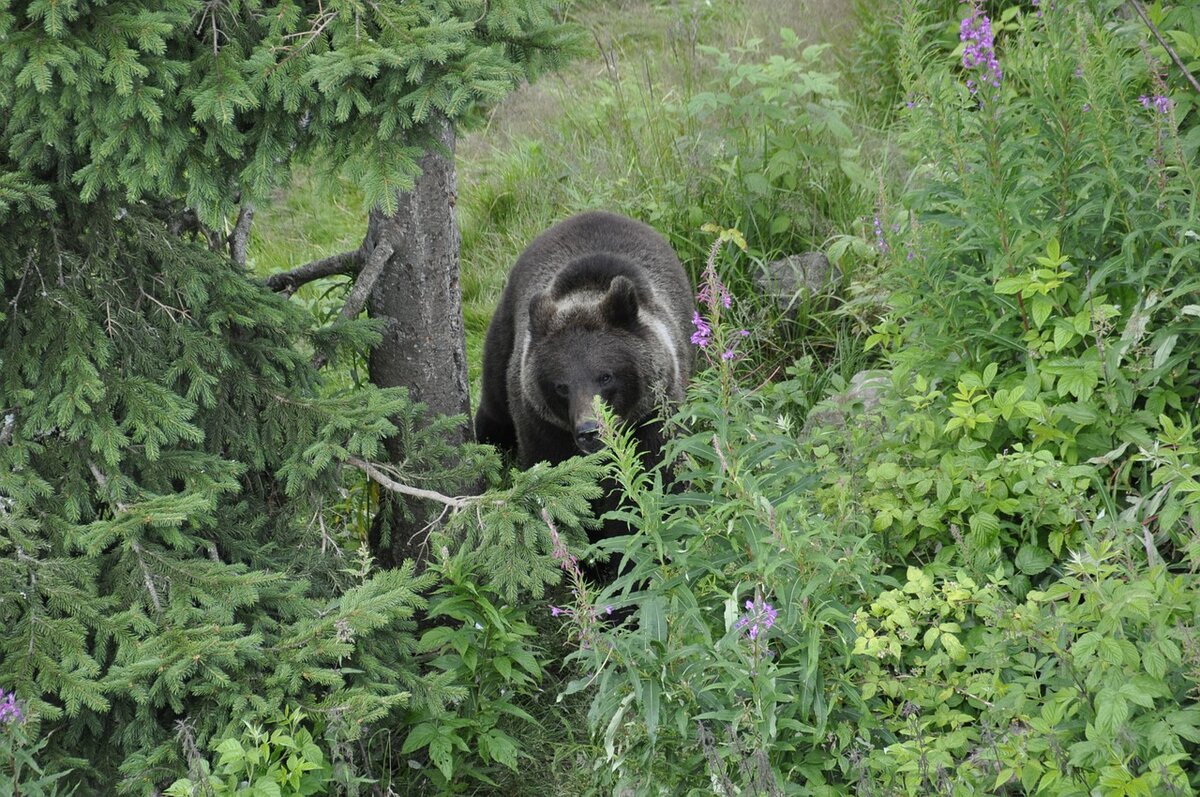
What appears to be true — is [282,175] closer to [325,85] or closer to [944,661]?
[325,85]

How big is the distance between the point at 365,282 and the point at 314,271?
42cm

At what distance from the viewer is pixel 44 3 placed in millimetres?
2932

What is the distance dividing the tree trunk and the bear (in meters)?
0.71

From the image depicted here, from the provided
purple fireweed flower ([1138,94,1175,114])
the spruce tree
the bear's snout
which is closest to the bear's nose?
the bear's snout

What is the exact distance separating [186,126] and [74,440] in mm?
981

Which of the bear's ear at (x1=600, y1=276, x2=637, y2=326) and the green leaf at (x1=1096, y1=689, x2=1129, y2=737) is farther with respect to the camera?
the bear's ear at (x1=600, y1=276, x2=637, y2=326)

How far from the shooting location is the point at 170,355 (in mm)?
3676

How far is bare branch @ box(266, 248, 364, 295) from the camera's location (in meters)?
4.57

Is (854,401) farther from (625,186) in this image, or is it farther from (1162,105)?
(625,186)

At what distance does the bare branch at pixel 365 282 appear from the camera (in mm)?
4297

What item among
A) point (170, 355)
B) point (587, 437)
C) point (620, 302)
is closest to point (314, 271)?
point (170, 355)

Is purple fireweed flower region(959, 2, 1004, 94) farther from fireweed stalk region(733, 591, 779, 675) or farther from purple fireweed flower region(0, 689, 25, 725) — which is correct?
A: purple fireweed flower region(0, 689, 25, 725)

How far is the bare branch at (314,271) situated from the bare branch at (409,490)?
0.92 meters

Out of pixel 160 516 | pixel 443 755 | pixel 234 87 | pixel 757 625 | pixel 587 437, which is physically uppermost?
pixel 234 87
